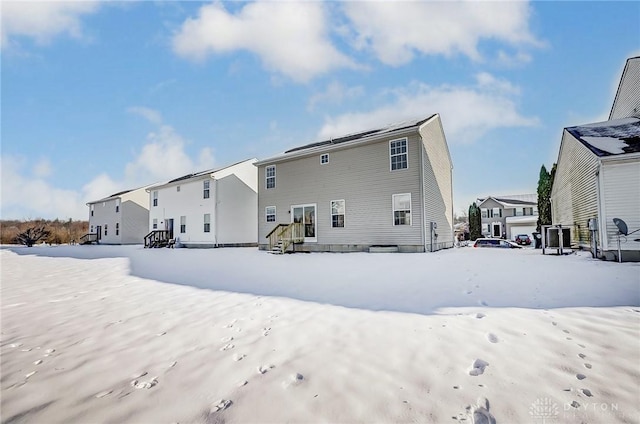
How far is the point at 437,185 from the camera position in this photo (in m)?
15.6

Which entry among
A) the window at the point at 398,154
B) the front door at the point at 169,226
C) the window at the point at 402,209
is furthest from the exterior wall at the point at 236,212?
the window at the point at 398,154

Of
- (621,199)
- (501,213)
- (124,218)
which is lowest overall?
(621,199)

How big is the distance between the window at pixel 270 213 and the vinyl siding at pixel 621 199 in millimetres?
14581

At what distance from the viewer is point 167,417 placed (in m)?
1.86

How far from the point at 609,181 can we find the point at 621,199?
689 mm

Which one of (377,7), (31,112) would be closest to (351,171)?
(377,7)

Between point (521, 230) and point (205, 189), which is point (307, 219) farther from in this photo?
point (521, 230)

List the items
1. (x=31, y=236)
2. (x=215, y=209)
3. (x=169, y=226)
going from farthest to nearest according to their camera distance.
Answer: (x=31, y=236) → (x=169, y=226) → (x=215, y=209)

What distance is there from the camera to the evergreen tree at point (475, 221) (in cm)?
3516

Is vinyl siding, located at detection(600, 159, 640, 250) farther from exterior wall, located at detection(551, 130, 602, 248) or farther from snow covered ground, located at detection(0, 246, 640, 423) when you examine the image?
snow covered ground, located at detection(0, 246, 640, 423)

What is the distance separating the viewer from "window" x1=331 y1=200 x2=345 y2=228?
49.0ft

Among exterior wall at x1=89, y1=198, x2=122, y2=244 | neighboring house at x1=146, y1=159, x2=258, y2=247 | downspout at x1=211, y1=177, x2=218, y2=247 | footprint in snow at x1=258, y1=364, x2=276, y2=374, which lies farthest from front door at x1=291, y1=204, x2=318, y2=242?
exterior wall at x1=89, y1=198, x2=122, y2=244

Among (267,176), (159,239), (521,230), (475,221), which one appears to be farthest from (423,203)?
(521,230)

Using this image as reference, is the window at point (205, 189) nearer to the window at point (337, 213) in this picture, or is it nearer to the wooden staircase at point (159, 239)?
the wooden staircase at point (159, 239)
